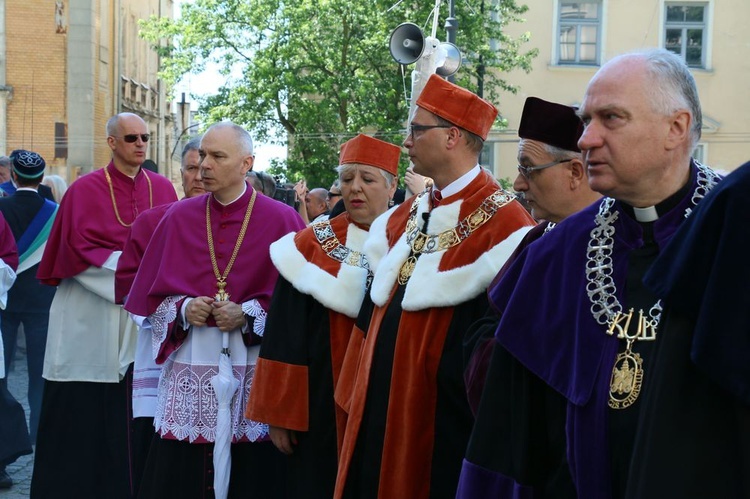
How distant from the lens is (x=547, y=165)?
145 inches

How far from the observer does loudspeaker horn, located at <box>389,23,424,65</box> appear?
1201 centimetres

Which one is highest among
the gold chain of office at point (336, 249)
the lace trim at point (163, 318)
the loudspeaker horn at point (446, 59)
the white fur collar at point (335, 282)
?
the loudspeaker horn at point (446, 59)

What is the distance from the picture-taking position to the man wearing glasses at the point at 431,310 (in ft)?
13.4

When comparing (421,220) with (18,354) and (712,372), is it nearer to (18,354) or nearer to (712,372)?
(712,372)

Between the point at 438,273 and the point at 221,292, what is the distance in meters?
1.73

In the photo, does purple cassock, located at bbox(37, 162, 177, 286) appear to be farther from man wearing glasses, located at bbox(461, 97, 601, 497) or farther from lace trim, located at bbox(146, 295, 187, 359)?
man wearing glasses, located at bbox(461, 97, 601, 497)

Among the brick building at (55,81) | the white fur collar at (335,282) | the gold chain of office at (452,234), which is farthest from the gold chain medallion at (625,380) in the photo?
the brick building at (55,81)

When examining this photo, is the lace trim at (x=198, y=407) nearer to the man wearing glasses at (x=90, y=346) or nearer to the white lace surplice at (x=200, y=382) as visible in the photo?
the white lace surplice at (x=200, y=382)

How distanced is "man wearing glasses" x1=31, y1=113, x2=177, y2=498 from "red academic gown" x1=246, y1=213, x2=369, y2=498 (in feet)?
6.34

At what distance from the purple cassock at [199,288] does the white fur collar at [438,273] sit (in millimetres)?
1239

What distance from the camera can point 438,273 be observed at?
4.09 m

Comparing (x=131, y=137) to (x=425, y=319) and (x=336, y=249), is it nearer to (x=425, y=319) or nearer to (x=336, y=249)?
(x=336, y=249)

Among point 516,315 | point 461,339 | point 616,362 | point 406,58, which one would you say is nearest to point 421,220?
point 461,339

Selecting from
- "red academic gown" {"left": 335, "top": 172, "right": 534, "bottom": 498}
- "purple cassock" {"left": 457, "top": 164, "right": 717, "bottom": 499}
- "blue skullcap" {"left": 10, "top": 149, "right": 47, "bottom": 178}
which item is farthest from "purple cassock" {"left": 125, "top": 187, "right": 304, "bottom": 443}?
"blue skullcap" {"left": 10, "top": 149, "right": 47, "bottom": 178}
